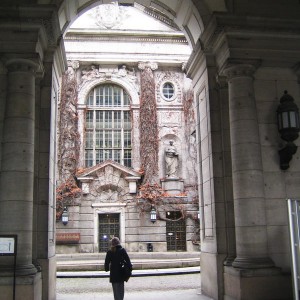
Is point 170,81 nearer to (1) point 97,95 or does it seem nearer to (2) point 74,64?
(1) point 97,95

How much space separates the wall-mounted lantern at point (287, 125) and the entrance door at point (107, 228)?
24.4 m

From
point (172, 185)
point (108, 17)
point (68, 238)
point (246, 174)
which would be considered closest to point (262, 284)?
point (246, 174)

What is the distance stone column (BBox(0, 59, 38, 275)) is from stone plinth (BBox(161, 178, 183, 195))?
25.3 metres

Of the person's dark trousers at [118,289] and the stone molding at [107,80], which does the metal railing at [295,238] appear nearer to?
the person's dark trousers at [118,289]

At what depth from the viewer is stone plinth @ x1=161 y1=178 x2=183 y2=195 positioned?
Answer: 3500 cm

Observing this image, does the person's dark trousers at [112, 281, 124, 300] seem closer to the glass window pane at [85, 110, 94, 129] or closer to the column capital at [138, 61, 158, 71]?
the glass window pane at [85, 110, 94, 129]

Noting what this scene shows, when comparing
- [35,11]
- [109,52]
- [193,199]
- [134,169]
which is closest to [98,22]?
[109,52]

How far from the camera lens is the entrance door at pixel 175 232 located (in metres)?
34.1

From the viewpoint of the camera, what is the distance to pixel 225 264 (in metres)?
10.9

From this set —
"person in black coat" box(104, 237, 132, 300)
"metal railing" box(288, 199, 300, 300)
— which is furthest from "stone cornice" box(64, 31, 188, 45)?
"metal railing" box(288, 199, 300, 300)

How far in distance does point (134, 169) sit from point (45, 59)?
2377 centimetres

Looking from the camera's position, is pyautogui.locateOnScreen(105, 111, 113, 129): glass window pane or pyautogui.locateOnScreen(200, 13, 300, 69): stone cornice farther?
pyautogui.locateOnScreen(105, 111, 113, 129): glass window pane

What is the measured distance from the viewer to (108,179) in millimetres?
34125

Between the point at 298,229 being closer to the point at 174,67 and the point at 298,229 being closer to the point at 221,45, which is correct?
the point at 221,45
